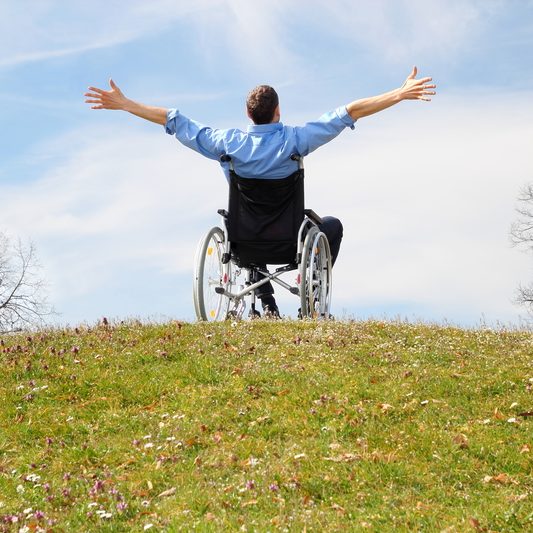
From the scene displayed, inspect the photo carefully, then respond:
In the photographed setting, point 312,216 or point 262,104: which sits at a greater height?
point 262,104

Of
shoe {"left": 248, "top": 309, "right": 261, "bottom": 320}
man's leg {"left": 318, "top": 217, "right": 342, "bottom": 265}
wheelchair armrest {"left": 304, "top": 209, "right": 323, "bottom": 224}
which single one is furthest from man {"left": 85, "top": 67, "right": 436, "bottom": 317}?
shoe {"left": 248, "top": 309, "right": 261, "bottom": 320}

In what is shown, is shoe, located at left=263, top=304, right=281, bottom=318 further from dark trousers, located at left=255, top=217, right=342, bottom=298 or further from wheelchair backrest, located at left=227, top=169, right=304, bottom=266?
wheelchair backrest, located at left=227, top=169, right=304, bottom=266

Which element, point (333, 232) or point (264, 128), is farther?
point (333, 232)

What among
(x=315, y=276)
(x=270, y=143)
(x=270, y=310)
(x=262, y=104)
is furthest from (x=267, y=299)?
(x=262, y=104)

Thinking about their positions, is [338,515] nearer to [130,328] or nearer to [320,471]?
[320,471]

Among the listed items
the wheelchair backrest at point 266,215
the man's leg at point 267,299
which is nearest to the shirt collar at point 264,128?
the wheelchair backrest at point 266,215

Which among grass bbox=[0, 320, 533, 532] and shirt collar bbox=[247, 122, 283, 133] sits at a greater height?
shirt collar bbox=[247, 122, 283, 133]

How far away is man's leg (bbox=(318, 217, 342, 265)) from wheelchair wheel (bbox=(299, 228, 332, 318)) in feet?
1.53

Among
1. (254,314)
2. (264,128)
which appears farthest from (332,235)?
(264,128)

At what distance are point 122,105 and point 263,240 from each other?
2543 millimetres

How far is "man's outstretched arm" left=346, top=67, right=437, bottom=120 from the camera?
431 inches

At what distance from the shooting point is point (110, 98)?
11594mm

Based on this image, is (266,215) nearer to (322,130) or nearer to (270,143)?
(270,143)

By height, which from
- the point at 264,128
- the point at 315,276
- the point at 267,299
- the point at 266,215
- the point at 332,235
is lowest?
the point at 267,299
